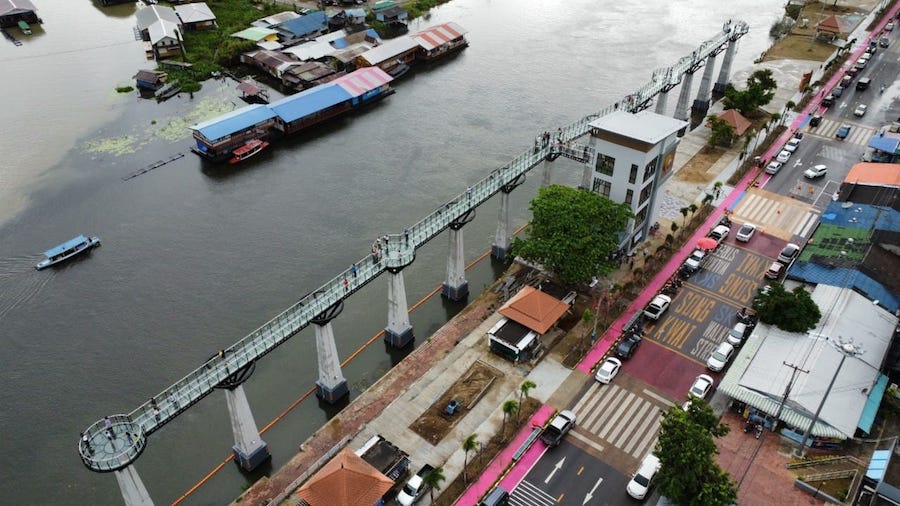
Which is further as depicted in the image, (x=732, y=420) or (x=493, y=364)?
(x=493, y=364)

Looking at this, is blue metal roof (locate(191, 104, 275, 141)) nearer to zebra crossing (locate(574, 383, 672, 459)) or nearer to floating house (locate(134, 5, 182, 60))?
floating house (locate(134, 5, 182, 60))

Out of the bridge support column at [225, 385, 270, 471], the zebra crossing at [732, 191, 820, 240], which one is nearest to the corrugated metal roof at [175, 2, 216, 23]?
the bridge support column at [225, 385, 270, 471]

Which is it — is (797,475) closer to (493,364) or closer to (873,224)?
(493,364)

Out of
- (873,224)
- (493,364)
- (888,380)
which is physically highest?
(873,224)

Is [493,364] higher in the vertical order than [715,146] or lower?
lower

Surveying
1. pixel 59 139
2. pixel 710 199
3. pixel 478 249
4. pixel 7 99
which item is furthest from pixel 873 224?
pixel 7 99
